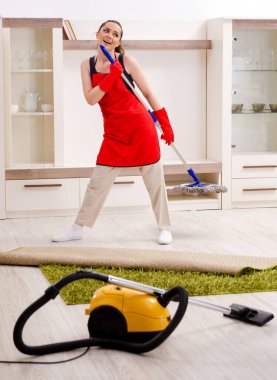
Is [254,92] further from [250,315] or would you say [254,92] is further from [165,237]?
[250,315]

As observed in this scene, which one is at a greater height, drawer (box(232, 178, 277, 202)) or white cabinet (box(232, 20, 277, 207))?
white cabinet (box(232, 20, 277, 207))

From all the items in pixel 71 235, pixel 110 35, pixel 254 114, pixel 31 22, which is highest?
pixel 31 22

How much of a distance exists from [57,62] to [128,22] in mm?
780

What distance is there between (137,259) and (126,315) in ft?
4.00

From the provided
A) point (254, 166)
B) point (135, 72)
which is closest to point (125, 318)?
point (135, 72)

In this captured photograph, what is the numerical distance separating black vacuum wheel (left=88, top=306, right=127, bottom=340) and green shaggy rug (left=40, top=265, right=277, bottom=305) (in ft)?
1.71

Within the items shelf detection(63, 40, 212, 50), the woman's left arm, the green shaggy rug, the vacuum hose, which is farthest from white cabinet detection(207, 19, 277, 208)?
the vacuum hose

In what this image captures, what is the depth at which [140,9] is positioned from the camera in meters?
5.88

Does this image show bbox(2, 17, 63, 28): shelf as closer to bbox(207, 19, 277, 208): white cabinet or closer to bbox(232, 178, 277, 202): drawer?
bbox(207, 19, 277, 208): white cabinet

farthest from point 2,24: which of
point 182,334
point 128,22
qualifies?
point 182,334

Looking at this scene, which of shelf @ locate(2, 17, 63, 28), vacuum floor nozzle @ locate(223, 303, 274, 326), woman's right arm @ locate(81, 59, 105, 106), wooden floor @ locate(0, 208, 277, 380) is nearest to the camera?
wooden floor @ locate(0, 208, 277, 380)

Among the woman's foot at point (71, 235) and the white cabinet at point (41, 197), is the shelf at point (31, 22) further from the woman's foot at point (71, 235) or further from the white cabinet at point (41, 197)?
the woman's foot at point (71, 235)

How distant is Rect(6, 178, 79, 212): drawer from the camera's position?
213 inches

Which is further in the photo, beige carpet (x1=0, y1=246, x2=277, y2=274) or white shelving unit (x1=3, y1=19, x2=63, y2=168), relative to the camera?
white shelving unit (x1=3, y1=19, x2=63, y2=168)
